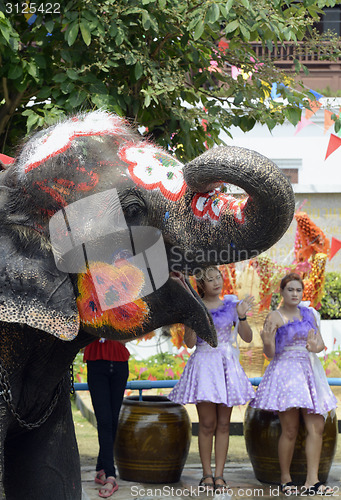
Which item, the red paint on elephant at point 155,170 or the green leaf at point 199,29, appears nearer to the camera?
the red paint on elephant at point 155,170

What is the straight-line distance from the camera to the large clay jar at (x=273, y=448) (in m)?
5.08

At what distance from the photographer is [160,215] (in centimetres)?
219

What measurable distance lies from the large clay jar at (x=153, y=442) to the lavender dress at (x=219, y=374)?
0.16 meters

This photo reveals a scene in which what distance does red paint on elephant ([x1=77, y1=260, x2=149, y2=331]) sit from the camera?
2182 mm

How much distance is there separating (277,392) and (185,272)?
3.04 m

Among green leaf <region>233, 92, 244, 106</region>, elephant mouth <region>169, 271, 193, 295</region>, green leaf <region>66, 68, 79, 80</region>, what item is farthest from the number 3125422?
elephant mouth <region>169, 271, 193, 295</region>

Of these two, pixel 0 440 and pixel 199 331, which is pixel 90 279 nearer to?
pixel 199 331

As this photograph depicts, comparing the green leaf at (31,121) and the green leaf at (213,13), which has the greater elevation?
the green leaf at (213,13)

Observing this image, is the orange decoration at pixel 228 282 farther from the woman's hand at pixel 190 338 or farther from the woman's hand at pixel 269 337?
the woman's hand at pixel 190 338

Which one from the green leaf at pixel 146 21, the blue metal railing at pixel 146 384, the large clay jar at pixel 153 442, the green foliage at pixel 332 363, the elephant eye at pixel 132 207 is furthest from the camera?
the green foliage at pixel 332 363

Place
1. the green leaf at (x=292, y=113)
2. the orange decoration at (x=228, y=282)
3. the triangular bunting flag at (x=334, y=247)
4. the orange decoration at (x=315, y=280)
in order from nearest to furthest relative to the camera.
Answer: the green leaf at (x=292, y=113)
the orange decoration at (x=315, y=280)
the orange decoration at (x=228, y=282)
the triangular bunting flag at (x=334, y=247)

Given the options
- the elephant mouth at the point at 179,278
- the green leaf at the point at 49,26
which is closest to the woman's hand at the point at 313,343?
the green leaf at the point at 49,26

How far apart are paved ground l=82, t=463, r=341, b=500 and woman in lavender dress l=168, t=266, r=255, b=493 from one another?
0.13 meters

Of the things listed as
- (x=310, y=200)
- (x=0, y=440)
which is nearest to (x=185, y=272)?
(x=0, y=440)
